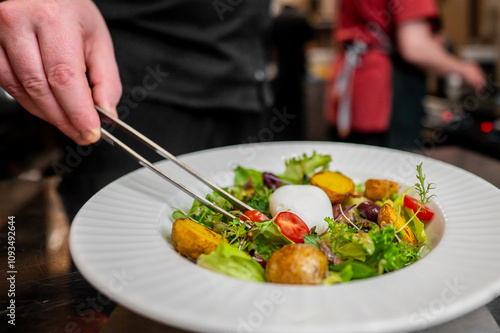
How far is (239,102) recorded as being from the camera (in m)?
1.60

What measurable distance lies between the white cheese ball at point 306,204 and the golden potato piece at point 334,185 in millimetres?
44

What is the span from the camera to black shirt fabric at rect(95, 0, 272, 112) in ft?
4.69

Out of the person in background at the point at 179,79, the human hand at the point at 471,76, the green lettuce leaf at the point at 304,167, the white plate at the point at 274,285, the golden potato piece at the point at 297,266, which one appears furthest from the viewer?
the human hand at the point at 471,76

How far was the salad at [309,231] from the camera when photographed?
64 cm

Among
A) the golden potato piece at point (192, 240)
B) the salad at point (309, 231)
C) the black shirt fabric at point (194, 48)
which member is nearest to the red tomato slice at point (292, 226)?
the salad at point (309, 231)

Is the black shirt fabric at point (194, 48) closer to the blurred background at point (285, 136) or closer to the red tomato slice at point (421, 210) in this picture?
the blurred background at point (285, 136)

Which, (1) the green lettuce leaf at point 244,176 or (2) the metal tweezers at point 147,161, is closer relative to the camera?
(2) the metal tweezers at point 147,161

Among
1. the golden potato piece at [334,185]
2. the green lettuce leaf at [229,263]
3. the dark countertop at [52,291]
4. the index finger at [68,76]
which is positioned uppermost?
the index finger at [68,76]

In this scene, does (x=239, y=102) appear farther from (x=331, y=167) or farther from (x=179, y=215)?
(x=179, y=215)

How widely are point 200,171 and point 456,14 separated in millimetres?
3639

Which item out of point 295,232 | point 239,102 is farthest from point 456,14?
point 295,232

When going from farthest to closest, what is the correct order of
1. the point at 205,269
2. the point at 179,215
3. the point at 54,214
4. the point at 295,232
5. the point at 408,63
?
1. the point at 408,63
2. the point at 54,214
3. the point at 179,215
4. the point at 295,232
5. the point at 205,269

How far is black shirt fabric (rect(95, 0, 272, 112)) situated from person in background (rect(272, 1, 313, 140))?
6.80ft

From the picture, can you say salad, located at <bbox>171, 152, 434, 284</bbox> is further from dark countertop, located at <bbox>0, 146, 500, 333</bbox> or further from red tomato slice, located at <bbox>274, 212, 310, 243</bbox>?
dark countertop, located at <bbox>0, 146, 500, 333</bbox>
